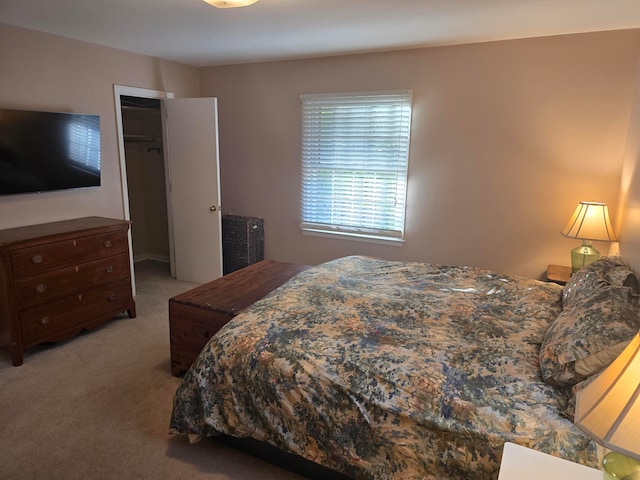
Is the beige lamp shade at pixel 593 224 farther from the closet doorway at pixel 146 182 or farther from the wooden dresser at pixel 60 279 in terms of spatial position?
the closet doorway at pixel 146 182

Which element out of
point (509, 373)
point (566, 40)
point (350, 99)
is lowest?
point (509, 373)

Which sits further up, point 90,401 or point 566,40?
point 566,40

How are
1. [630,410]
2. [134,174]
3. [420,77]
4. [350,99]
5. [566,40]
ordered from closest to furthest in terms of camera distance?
[630,410]
[566,40]
[420,77]
[350,99]
[134,174]

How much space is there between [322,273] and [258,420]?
119 cm

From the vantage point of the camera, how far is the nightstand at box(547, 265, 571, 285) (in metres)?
3.05

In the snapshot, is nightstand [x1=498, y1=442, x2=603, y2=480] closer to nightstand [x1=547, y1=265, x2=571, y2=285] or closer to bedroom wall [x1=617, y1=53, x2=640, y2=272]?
bedroom wall [x1=617, y1=53, x2=640, y2=272]

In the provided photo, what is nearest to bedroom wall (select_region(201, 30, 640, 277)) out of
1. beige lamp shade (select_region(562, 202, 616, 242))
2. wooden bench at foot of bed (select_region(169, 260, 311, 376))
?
beige lamp shade (select_region(562, 202, 616, 242))

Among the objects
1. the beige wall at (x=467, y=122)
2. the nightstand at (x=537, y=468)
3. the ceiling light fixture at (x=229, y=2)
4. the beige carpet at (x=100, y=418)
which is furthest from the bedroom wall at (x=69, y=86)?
the nightstand at (x=537, y=468)

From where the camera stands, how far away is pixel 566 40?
122 inches

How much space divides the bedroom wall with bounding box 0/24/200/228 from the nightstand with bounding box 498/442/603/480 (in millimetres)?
3608

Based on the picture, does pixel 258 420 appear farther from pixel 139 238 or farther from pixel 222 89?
pixel 139 238

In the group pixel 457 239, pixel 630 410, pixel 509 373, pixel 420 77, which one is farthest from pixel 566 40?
pixel 630 410

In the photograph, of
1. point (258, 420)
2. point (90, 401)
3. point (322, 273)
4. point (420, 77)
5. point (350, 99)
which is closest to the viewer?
point (258, 420)

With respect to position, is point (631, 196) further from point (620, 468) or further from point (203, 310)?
point (203, 310)
